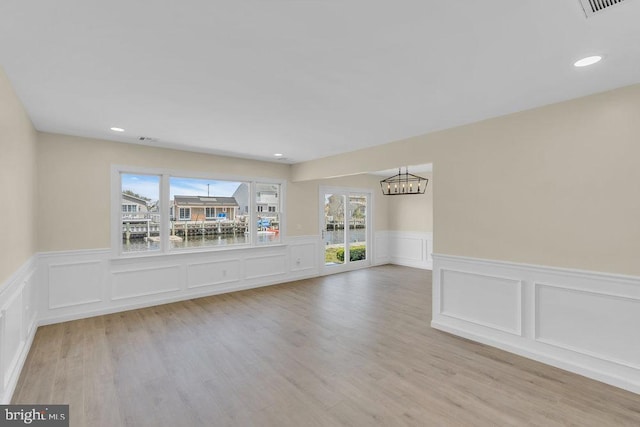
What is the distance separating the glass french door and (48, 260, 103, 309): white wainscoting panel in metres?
Answer: 4.32

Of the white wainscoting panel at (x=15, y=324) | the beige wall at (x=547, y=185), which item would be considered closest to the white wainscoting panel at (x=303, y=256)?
the beige wall at (x=547, y=185)

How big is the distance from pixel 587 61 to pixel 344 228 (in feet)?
19.3

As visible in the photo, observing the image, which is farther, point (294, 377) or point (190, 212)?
point (190, 212)

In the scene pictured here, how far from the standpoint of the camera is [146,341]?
3420 mm

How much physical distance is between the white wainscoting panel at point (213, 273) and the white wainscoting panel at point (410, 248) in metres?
4.64

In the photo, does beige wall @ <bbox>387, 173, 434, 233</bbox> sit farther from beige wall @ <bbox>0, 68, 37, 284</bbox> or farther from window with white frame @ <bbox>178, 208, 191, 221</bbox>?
beige wall @ <bbox>0, 68, 37, 284</bbox>

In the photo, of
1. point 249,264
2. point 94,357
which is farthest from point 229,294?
point 94,357

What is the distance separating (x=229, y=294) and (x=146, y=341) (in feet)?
6.54

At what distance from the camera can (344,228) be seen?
7629 mm

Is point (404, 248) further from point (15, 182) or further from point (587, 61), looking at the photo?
point (15, 182)

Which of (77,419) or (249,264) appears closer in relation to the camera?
(77,419)

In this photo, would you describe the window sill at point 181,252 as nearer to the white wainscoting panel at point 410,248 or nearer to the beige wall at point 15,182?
the beige wall at point 15,182

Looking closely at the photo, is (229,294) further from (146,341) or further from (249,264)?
(146,341)

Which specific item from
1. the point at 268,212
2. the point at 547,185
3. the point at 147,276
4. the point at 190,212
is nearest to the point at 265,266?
the point at 268,212
